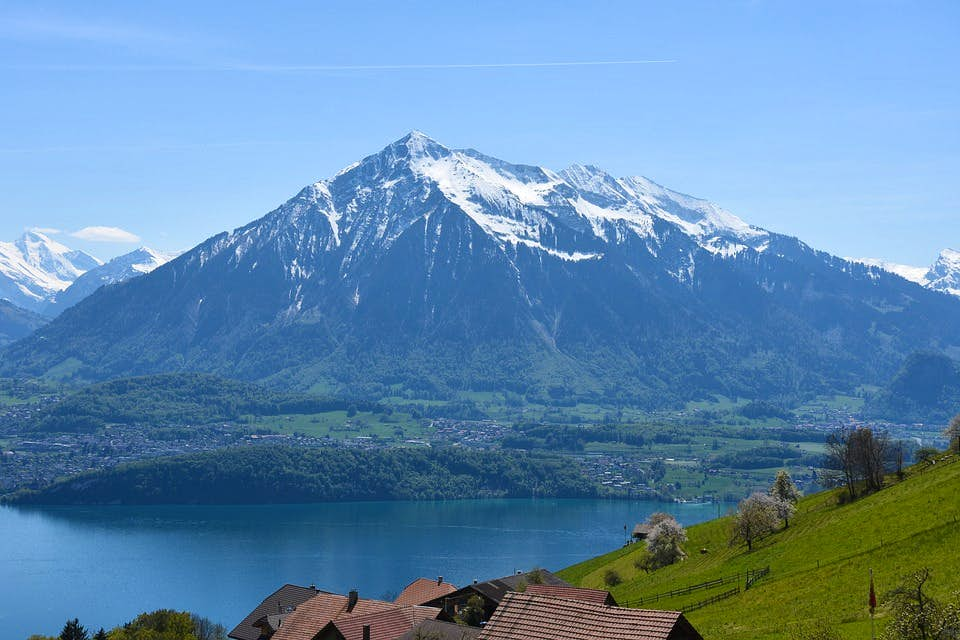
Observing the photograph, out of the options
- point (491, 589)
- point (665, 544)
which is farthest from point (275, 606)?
point (665, 544)

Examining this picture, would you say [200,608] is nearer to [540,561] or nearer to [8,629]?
[8,629]

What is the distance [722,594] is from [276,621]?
3100 centimetres

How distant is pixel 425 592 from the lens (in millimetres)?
76750

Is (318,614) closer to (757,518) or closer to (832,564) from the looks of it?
(832,564)

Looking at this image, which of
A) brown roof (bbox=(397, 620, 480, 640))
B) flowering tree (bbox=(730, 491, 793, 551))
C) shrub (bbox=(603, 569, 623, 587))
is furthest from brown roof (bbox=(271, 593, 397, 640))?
shrub (bbox=(603, 569, 623, 587))

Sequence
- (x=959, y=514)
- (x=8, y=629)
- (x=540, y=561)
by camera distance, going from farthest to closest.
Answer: (x=540, y=561) < (x=8, y=629) < (x=959, y=514)

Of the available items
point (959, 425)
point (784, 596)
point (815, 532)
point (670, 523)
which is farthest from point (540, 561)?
point (784, 596)

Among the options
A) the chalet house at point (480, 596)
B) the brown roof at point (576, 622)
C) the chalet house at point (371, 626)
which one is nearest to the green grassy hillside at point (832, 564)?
the chalet house at point (480, 596)

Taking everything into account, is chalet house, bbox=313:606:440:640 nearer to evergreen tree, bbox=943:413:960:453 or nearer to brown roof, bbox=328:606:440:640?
brown roof, bbox=328:606:440:640

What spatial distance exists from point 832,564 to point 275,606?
38.5m

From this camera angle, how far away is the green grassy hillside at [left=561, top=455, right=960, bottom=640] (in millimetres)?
52281

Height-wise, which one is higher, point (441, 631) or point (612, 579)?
point (441, 631)

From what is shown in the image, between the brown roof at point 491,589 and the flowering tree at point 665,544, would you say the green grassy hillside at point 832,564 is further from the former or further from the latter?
the brown roof at point 491,589

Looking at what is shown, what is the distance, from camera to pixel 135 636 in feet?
267
